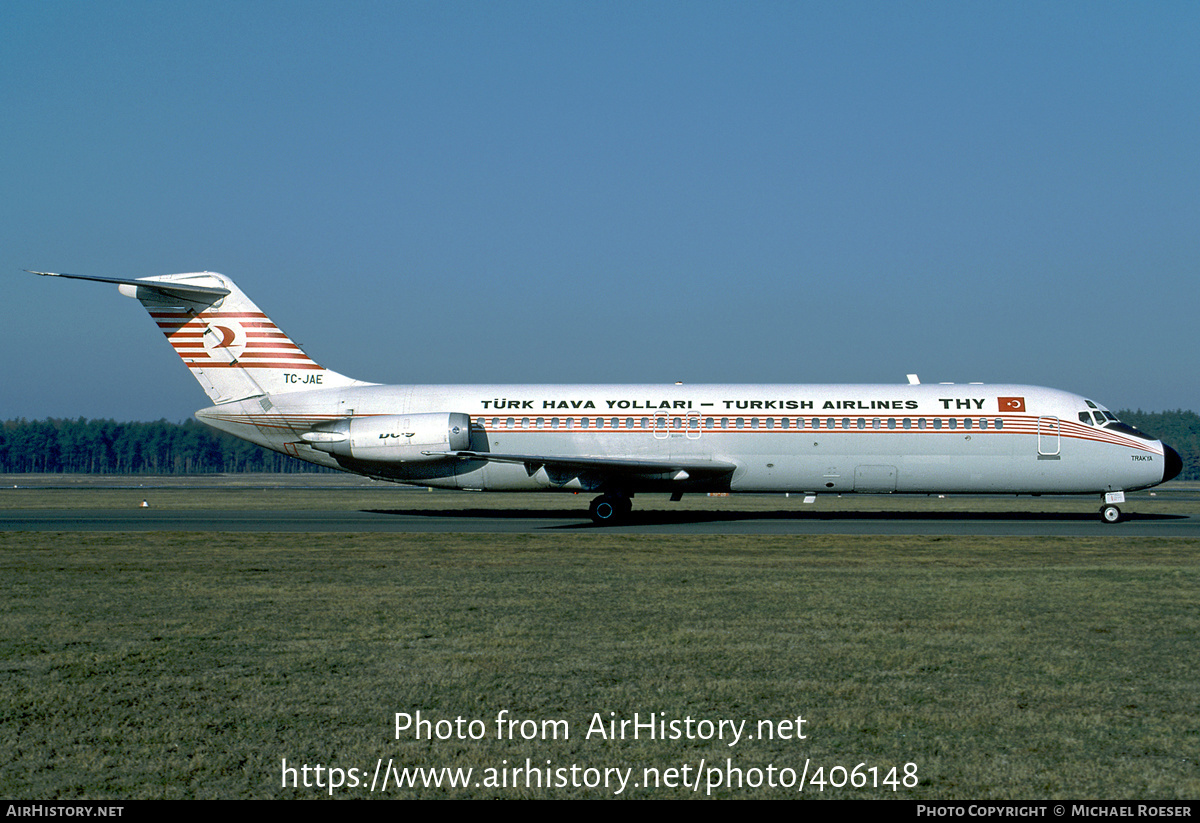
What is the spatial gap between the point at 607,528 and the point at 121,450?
629 feet

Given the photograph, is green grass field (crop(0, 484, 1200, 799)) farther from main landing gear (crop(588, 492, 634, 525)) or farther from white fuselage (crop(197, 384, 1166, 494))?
white fuselage (crop(197, 384, 1166, 494))

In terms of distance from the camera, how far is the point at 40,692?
317 inches

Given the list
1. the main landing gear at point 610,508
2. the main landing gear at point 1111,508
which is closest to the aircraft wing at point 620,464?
the main landing gear at point 610,508

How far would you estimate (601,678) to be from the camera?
8641 mm

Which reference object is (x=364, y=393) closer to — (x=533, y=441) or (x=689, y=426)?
(x=533, y=441)

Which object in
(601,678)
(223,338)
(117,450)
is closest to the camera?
(601,678)

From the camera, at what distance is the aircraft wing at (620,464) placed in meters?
29.1

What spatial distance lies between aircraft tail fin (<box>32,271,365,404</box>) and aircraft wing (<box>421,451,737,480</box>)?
6.67 metres

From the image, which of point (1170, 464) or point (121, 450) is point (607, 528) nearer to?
point (1170, 464)

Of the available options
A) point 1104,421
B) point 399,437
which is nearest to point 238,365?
point 399,437

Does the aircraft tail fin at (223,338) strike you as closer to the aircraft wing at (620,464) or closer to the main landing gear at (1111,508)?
the aircraft wing at (620,464)

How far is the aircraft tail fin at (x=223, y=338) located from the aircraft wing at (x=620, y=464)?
263 inches

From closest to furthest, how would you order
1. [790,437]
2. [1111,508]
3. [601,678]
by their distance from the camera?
[601,678]
[1111,508]
[790,437]
